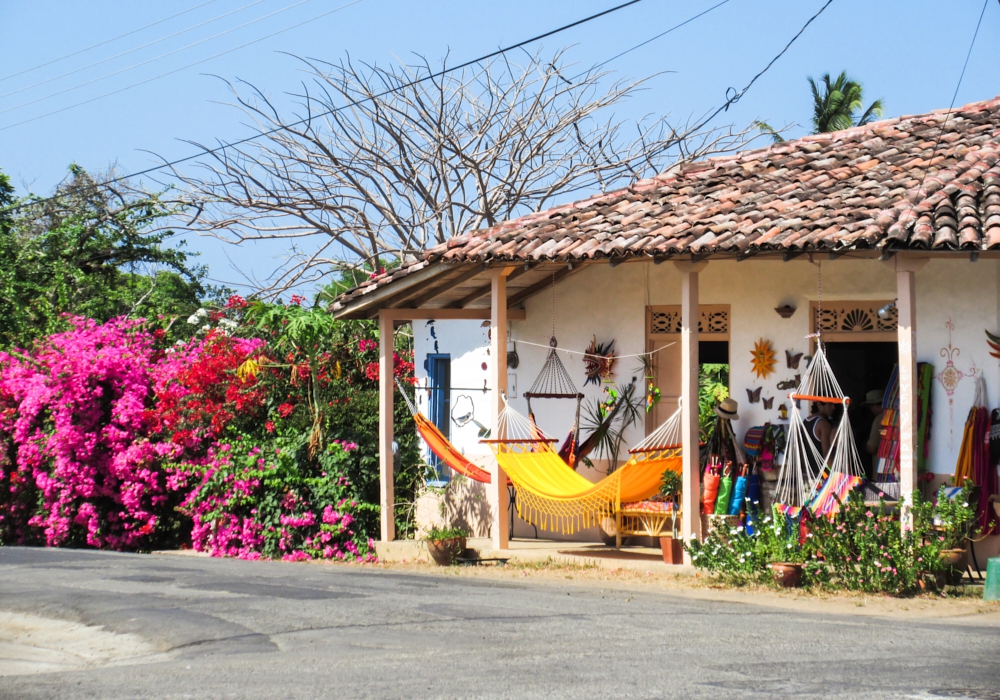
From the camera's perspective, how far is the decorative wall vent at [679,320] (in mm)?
10656

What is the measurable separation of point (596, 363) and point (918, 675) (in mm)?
6398

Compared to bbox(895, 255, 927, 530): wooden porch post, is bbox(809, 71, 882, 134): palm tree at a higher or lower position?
higher

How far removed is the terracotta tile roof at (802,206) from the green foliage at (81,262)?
890cm

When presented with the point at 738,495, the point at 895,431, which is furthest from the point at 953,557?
the point at 738,495

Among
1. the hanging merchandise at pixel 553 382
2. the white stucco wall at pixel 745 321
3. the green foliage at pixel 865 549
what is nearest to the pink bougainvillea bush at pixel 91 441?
the white stucco wall at pixel 745 321

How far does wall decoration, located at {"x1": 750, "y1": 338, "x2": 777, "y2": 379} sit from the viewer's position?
404 inches

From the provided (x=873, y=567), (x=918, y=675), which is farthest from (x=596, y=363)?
(x=918, y=675)

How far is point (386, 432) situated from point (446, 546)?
58.2 inches

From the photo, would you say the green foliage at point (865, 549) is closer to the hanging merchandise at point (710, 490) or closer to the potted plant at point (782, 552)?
the potted plant at point (782, 552)

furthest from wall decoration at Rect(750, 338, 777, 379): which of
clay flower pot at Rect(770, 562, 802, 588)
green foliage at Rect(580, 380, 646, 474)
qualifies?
clay flower pot at Rect(770, 562, 802, 588)

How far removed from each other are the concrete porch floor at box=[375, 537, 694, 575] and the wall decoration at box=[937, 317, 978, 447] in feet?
8.42

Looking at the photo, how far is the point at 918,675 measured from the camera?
5.21 meters

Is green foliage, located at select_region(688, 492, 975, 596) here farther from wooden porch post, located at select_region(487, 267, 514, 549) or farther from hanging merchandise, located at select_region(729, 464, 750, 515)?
wooden porch post, located at select_region(487, 267, 514, 549)

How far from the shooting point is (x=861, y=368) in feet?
42.5
